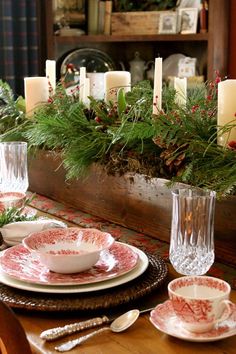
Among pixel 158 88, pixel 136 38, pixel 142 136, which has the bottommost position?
pixel 142 136

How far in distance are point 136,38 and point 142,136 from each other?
2.56 meters

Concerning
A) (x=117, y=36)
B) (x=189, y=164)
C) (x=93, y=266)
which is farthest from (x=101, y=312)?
(x=117, y=36)

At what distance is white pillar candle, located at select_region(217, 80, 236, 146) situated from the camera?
1.47m

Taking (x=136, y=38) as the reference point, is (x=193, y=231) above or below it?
below

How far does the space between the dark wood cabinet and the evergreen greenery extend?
1.81 m

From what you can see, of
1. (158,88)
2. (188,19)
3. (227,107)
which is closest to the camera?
(227,107)

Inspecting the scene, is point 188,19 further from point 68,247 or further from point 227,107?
point 68,247

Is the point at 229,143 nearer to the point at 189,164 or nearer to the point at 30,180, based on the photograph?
the point at 189,164

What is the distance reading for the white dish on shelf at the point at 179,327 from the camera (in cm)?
99

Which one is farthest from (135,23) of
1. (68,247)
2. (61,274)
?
(61,274)

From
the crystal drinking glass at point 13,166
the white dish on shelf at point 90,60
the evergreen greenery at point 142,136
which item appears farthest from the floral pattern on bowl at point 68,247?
the white dish on shelf at point 90,60

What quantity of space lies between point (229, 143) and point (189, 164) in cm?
10

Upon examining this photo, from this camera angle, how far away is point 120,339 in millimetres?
1025

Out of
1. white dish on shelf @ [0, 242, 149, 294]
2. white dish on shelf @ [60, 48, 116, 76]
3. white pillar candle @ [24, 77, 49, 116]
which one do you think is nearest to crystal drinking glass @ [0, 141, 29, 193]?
white pillar candle @ [24, 77, 49, 116]
